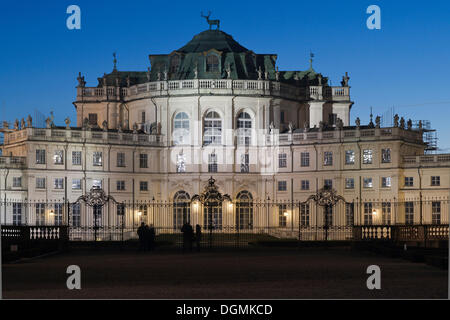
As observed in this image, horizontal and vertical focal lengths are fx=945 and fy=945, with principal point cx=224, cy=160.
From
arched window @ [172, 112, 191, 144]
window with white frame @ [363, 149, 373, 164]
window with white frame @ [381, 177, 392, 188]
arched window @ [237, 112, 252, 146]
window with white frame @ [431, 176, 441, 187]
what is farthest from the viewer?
arched window @ [237, 112, 252, 146]

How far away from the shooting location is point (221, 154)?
91.2 m

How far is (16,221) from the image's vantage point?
83.2 meters

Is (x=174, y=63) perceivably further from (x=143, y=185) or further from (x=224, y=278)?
(x=224, y=278)

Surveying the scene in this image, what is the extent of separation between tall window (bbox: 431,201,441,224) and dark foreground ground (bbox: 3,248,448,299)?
149ft

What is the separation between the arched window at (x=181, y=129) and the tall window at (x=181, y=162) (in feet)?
4.46

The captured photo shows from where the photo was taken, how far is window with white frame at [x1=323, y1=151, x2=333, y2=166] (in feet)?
289

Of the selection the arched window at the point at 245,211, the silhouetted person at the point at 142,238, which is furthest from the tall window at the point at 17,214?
the silhouetted person at the point at 142,238

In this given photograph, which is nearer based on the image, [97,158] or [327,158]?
[97,158]

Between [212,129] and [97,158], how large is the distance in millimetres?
11866

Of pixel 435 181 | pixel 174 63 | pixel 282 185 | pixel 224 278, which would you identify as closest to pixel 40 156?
pixel 174 63

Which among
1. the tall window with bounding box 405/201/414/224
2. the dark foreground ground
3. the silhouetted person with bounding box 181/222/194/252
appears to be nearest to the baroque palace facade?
the tall window with bounding box 405/201/414/224

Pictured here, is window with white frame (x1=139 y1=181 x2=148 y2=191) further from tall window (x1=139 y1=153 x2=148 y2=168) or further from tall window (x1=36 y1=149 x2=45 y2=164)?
tall window (x1=36 y1=149 x2=45 y2=164)

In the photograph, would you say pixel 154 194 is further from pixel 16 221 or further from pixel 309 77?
pixel 309 77
